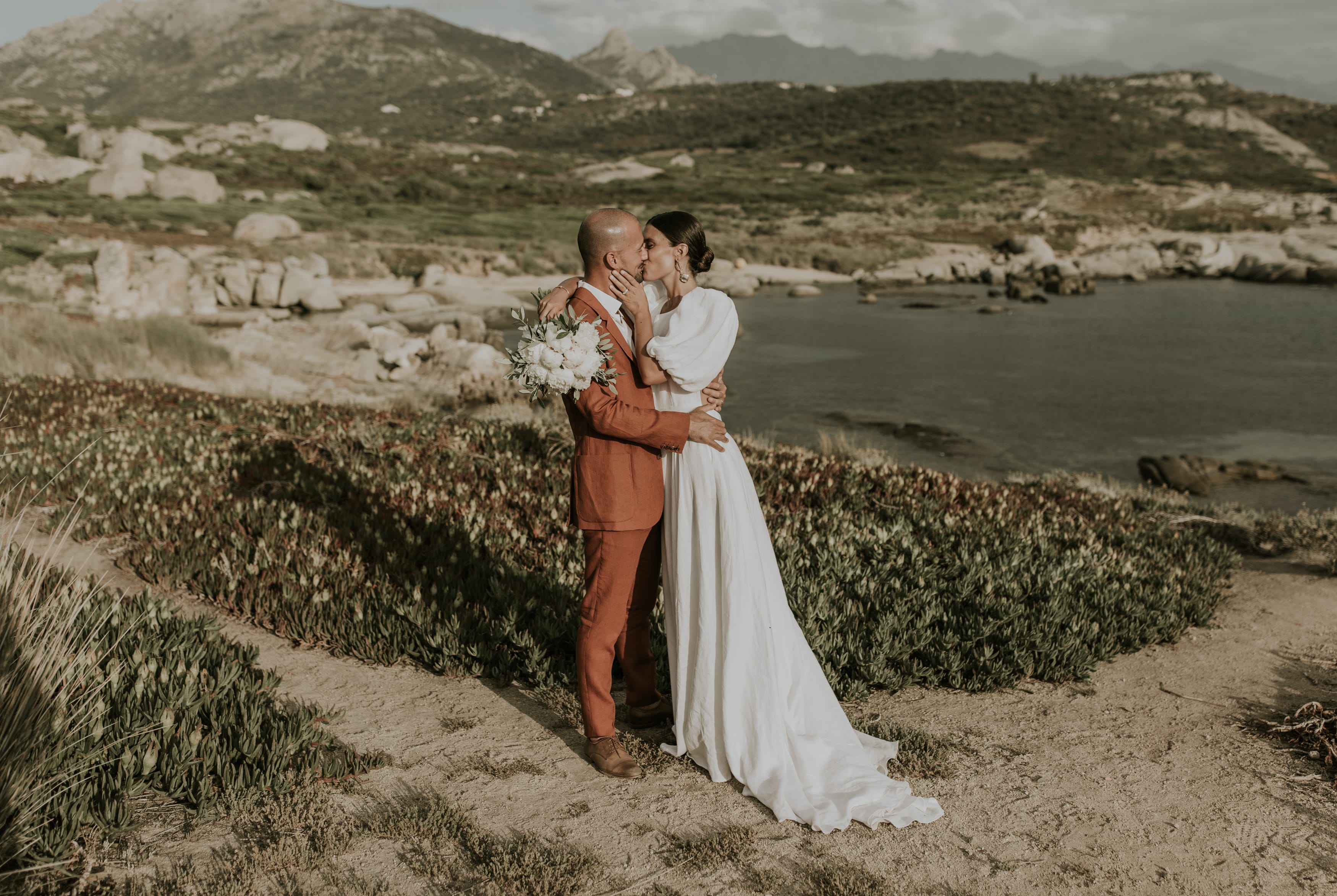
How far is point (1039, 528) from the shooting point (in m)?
8.02

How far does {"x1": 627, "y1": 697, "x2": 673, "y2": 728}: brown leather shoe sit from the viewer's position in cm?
477

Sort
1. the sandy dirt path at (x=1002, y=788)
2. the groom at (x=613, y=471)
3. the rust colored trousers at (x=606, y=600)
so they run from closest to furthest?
1. the sandy dirt path at (x=1002, y=788)
2. the groom at (x=613, y=471)
3. the rust colored trousers at (x=606, y=600)

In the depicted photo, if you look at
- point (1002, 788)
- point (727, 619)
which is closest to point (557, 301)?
point (727, 619)

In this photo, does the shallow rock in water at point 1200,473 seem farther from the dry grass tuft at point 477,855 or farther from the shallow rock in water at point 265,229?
the shallow rock in water at point 265,229

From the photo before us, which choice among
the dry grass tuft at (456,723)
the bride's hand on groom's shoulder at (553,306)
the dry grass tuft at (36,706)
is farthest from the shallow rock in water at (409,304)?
the bride's hand on groom's shoulder at (553,306)

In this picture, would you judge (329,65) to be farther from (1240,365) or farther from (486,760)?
(486,760)

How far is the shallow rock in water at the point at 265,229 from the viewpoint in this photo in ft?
115

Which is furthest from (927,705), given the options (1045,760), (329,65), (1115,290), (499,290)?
(329,65)

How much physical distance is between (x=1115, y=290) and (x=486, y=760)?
42570mm

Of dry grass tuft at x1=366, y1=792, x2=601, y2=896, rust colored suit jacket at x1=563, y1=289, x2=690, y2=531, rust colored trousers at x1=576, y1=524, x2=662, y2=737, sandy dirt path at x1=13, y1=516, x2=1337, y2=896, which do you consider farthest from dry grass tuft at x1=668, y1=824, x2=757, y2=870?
rust colored suit jacket at x1=563, y1=289, x2=690, y2=531

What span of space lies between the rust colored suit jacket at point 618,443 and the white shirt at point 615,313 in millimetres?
20

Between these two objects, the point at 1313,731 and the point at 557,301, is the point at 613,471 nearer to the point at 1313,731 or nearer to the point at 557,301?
the point at 557,301

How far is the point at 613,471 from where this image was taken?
4031 mm

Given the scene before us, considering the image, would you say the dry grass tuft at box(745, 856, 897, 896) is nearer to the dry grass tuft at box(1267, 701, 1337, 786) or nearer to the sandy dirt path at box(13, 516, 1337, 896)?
the sandy dirt path at box(13, 516, 1337, 896)
